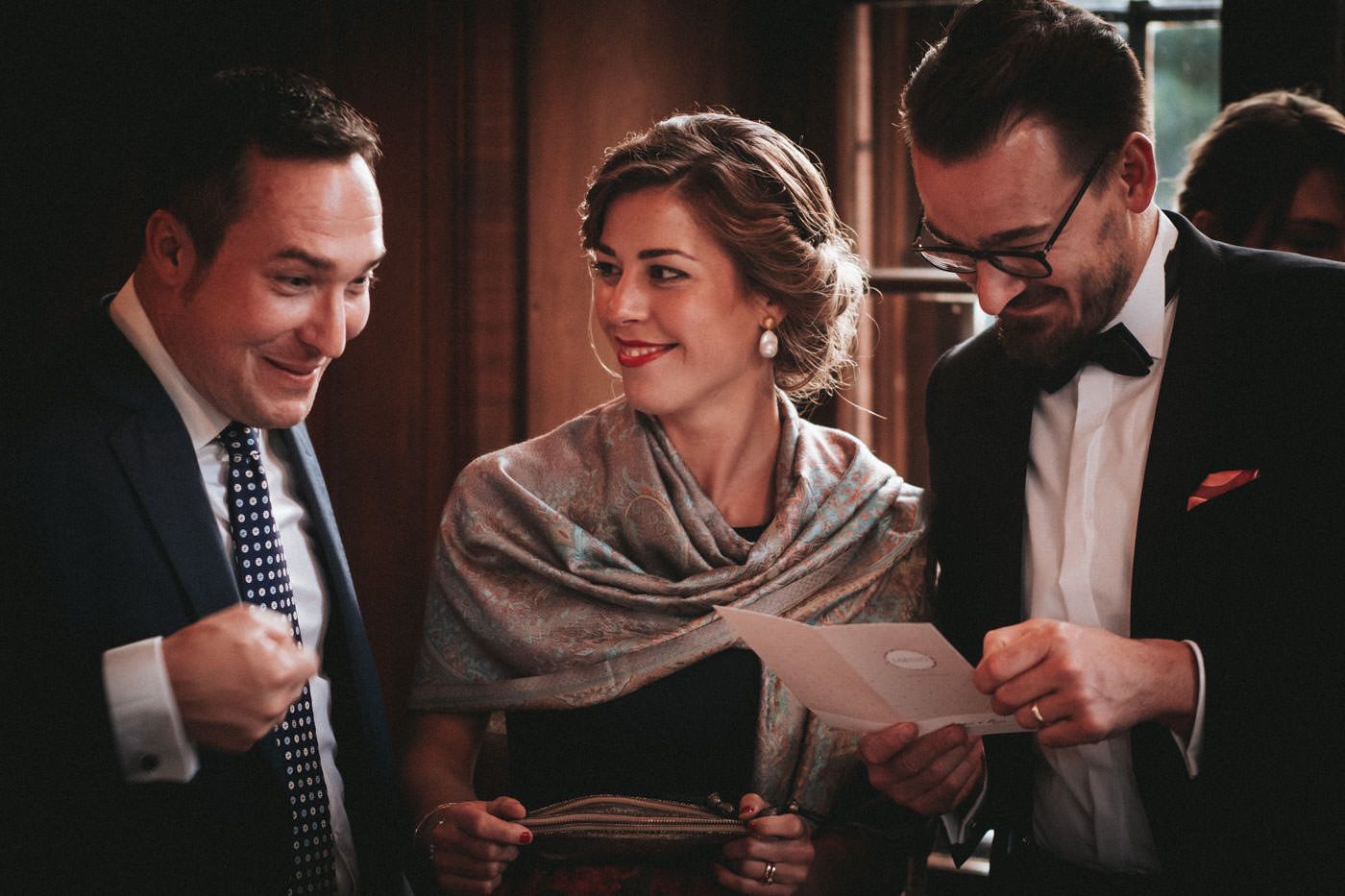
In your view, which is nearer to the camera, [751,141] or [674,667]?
[674,667]

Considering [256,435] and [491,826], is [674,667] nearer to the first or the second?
[491,826]

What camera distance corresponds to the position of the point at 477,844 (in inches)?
68.9

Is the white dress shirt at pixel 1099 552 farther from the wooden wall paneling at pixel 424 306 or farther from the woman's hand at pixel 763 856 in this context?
the wooden wall paneling at pixel 424 306

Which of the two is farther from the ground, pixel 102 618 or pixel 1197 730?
pixel 102 618

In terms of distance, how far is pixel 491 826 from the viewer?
5.66 ft

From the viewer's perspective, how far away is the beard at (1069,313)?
181cm

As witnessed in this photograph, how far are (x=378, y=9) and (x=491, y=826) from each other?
2113 millimetres

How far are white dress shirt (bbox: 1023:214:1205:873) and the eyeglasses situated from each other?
18 cm

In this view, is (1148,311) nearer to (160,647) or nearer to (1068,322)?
(1068,322)

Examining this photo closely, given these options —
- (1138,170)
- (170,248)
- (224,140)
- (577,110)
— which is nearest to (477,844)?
(170,248)

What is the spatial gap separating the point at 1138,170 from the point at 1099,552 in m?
0.60

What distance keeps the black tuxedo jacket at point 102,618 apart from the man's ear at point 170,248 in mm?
117

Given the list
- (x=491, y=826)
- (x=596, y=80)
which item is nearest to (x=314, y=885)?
(x=491, y=826)

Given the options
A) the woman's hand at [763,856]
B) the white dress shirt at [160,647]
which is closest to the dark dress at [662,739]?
the woman's hand at [763,856]
